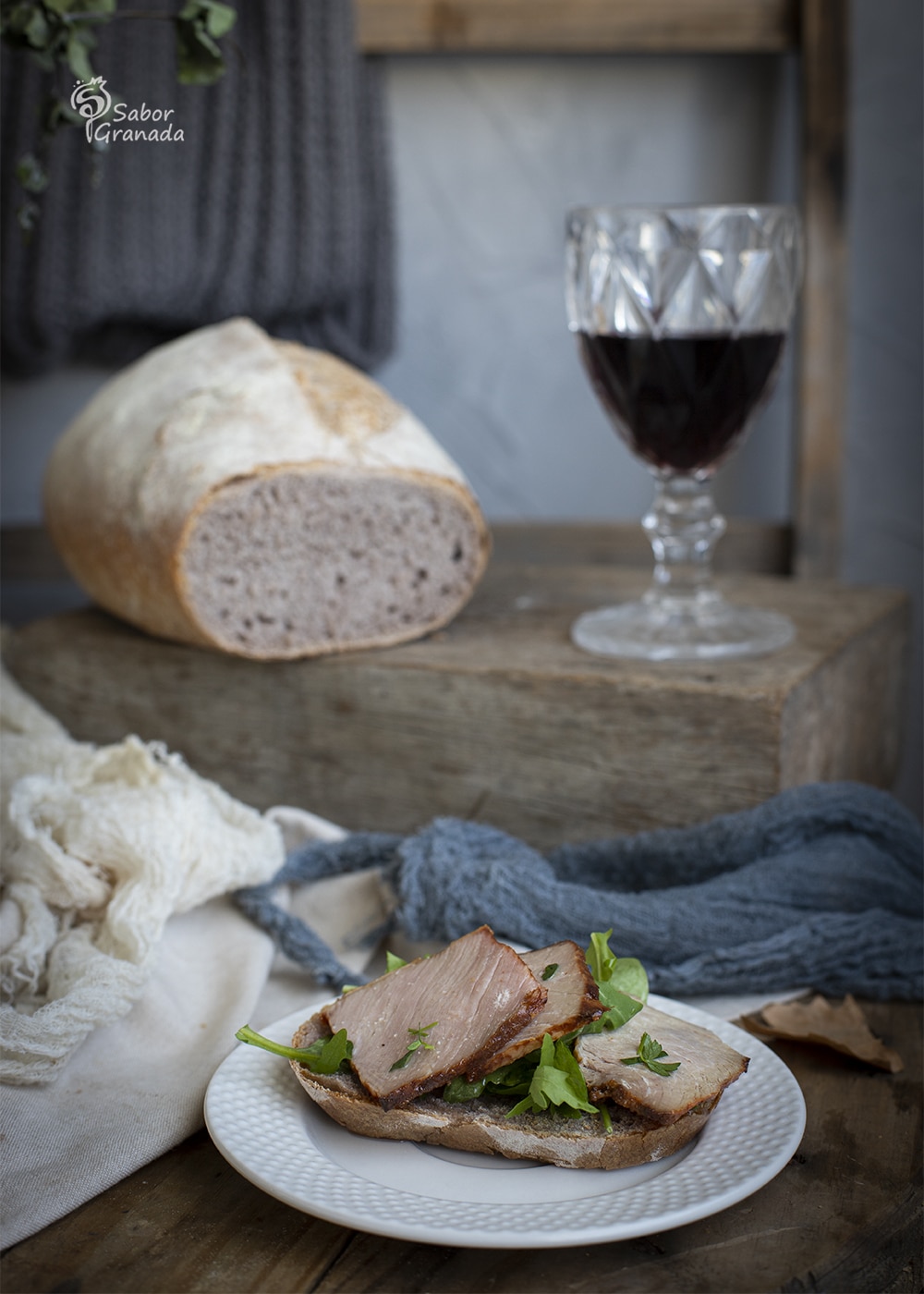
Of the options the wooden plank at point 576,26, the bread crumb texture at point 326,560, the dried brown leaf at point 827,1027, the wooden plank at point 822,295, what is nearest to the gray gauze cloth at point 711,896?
the dried brown leaf at point 827,1027

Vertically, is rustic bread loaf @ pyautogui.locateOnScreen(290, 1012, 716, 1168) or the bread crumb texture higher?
the bread crumb texture

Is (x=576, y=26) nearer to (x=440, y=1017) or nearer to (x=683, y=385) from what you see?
(x=683, y=385)

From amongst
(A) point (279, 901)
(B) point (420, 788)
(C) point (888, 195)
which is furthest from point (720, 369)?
(C) point (888, 195)

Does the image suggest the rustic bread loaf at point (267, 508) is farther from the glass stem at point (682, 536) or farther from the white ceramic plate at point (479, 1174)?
the white ceramic plate at point (479, 1174)

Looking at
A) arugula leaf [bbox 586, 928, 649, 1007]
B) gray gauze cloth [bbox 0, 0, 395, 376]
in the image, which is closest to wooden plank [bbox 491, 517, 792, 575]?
gray gauze cloth [bbox 0, 0, 395, 376]

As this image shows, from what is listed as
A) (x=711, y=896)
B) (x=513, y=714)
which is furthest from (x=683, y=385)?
(x=711, y=896)

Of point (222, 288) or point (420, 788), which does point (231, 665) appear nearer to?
point (420, 788)

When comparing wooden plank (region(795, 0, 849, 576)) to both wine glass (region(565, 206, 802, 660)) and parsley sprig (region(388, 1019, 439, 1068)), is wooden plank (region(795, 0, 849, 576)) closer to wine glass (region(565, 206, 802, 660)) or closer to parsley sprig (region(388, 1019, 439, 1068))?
wine glass (region(565, 206, 802, 660))
